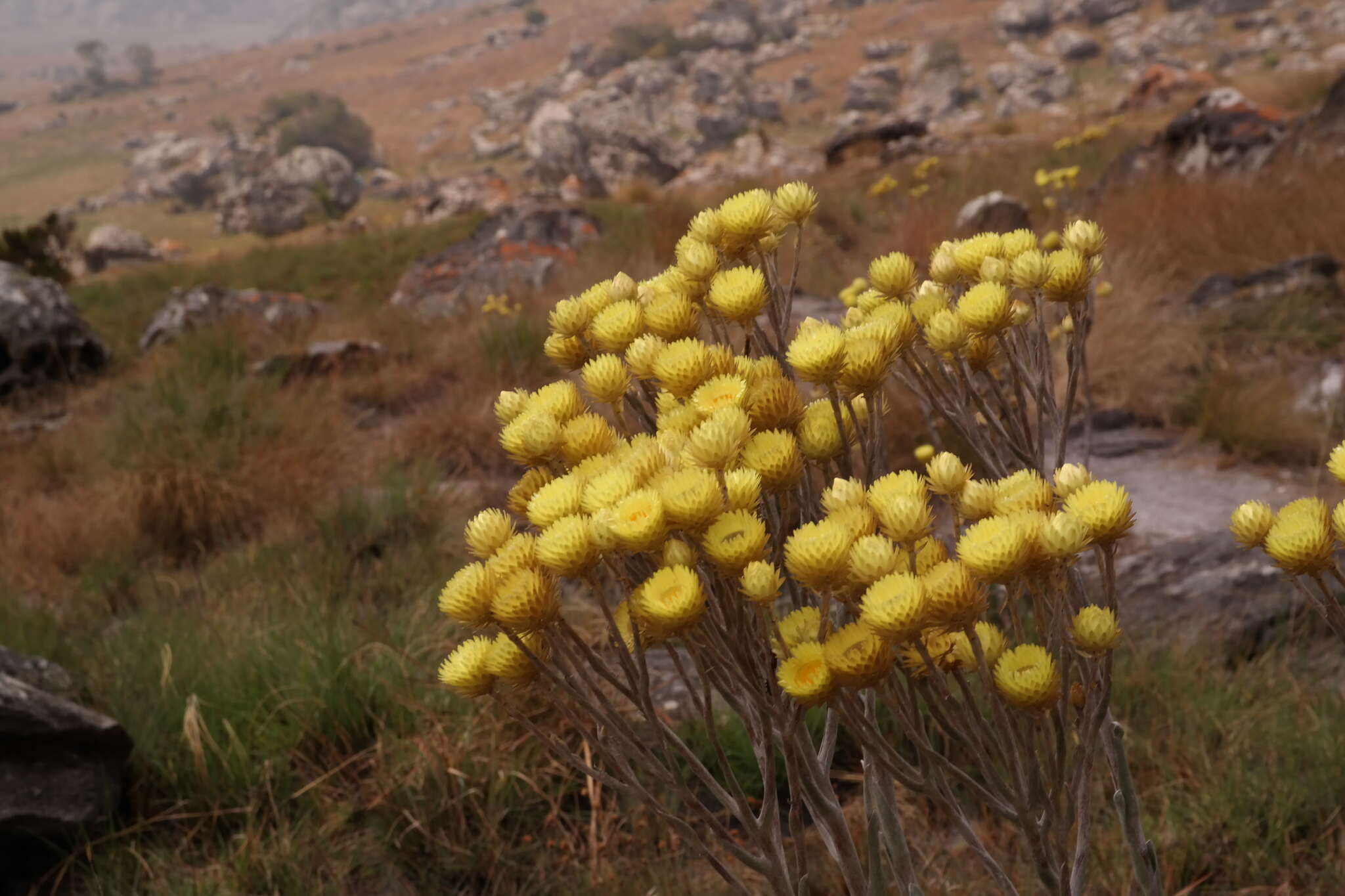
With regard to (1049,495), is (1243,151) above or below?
below

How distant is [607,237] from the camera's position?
9703 millimetres

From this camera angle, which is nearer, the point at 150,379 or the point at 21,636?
the point at 21,636

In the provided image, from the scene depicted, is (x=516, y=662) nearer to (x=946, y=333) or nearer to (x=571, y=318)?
(x=571, y=318)

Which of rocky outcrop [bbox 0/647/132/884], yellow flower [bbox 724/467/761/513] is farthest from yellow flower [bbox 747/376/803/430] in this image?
rocky outcrop [bbox 0/647/132/884]

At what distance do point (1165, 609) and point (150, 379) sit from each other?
246 inches

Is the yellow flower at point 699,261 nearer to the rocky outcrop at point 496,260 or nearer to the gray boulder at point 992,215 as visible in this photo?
the gray boulder at point 992,215

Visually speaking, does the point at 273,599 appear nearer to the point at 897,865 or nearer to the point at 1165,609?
the point at 897,865

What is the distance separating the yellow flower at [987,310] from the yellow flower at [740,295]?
0.24 m

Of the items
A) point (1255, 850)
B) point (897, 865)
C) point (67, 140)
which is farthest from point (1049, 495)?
point (67, 140)

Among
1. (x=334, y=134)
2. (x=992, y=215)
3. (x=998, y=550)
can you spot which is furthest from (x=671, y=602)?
(x=334, y=134)

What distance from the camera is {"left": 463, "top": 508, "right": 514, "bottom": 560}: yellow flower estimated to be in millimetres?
958

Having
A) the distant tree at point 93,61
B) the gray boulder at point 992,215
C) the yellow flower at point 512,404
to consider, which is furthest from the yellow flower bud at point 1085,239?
the distant tree at point 93,61

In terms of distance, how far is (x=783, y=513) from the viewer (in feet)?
3.26

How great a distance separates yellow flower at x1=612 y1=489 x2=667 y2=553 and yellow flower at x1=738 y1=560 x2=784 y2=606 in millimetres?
87
